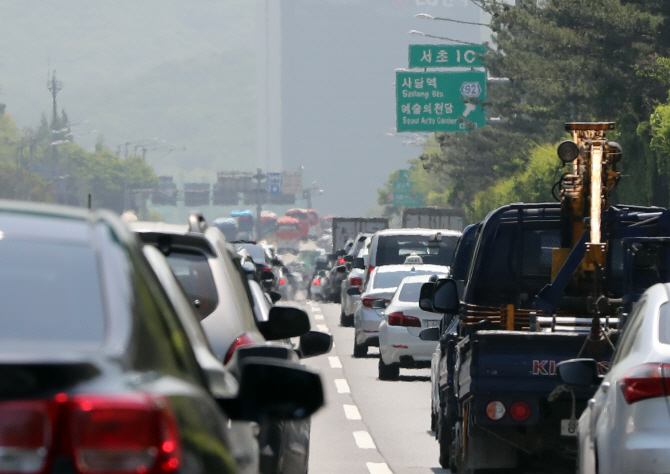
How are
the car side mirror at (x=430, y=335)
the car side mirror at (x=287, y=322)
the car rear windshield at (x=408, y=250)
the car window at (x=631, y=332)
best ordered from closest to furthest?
the car window at (x=631, y=332) → the car side mirror at (x=287, y=322) → the car side mirror at (x=430, y=335) → the car rear windshield at (x=408, y=250)

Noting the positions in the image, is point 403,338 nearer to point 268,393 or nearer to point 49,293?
point 268,393

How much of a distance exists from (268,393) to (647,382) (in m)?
2.75

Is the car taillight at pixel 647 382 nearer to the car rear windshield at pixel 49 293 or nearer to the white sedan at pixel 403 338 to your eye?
the car rear windshield at pixel 49 293

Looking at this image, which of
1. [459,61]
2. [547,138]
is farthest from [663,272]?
[547,138]

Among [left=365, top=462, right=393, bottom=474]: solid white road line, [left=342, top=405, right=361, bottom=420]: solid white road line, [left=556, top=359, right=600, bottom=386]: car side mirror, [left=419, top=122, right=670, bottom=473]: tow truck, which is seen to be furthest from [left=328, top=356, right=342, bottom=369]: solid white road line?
[left=556, top=359, right=600, bottom=386]: car side mirror

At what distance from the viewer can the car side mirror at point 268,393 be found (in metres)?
3.51

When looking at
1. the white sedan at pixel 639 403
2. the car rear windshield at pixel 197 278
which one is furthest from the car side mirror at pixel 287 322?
the white sedan at pixel 639 403

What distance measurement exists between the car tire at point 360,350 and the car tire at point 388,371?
3.37 metres

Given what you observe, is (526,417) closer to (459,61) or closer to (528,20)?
(528,20)

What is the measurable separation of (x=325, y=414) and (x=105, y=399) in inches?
517

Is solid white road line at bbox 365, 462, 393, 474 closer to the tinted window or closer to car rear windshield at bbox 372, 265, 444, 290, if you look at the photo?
the tinted window

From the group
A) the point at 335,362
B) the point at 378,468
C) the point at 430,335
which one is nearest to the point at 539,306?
the point at 378,468

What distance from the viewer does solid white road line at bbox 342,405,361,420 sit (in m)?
15.3

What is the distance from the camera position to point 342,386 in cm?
1895
